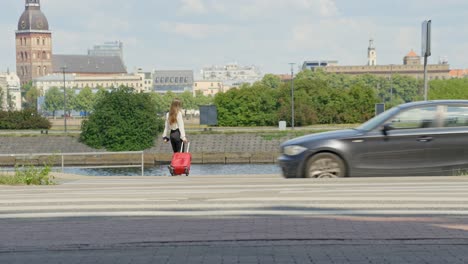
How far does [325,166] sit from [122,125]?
77.7 m

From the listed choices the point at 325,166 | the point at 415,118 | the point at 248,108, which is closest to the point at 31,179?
the point at 325,166

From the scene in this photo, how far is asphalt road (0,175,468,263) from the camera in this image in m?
7.89

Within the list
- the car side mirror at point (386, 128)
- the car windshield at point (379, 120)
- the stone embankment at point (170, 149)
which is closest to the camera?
the car side mirror at point (386, 128)

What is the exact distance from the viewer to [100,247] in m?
8.26

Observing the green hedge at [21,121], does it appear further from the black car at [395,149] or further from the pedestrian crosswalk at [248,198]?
the pedestrian crosswalk at [248,198]

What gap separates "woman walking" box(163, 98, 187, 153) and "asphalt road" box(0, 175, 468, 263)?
5524 millimetres

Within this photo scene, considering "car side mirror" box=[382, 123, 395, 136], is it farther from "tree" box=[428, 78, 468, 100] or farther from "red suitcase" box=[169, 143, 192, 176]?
"tree" box=[428, 78, 468, 100]

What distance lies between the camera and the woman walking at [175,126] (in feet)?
62.0

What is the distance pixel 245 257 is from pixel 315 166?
7.70 metres

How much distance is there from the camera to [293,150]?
50.6 feet

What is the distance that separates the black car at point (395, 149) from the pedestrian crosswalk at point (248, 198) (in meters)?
1.14

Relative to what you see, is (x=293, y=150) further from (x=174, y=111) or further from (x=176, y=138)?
(x=176, y=138)

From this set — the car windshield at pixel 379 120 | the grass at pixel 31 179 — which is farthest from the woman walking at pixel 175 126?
the car windshield at pixel 379 120

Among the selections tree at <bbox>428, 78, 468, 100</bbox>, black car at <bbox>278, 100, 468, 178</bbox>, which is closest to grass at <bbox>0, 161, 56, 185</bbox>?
black car at <bbox>278, 100, 468, 178</bbox>
